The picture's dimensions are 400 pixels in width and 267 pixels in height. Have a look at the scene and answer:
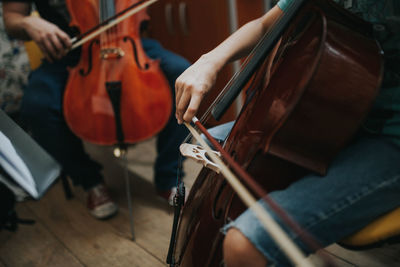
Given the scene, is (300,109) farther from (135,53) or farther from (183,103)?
(135,53)

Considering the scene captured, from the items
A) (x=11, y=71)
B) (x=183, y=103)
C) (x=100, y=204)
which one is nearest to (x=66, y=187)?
(x=100, y=204)

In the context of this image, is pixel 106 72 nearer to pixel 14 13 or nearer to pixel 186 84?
pixel 14 13

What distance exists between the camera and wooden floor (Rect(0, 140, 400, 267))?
94cm

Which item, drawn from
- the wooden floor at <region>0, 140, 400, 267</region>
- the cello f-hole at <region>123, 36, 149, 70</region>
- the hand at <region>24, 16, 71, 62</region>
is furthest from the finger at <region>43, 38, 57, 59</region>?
the wooden floor at <region>0, 140, 400, 267</region>

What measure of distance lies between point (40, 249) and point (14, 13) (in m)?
0.81

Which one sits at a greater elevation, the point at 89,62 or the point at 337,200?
the point at 89,62

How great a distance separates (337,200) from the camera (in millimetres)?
448

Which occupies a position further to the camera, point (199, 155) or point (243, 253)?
point (199, 155)

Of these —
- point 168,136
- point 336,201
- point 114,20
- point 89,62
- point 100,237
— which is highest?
point 114,20

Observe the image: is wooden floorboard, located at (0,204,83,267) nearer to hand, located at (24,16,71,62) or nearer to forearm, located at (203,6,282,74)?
hand, located at (24,16,71,62)

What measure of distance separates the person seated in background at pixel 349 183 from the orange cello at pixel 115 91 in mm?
488

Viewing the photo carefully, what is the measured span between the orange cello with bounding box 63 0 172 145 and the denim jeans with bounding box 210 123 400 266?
2.15ft

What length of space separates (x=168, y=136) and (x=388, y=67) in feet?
2.61

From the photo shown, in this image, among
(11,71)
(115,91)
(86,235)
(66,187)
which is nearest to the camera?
(115,91)
